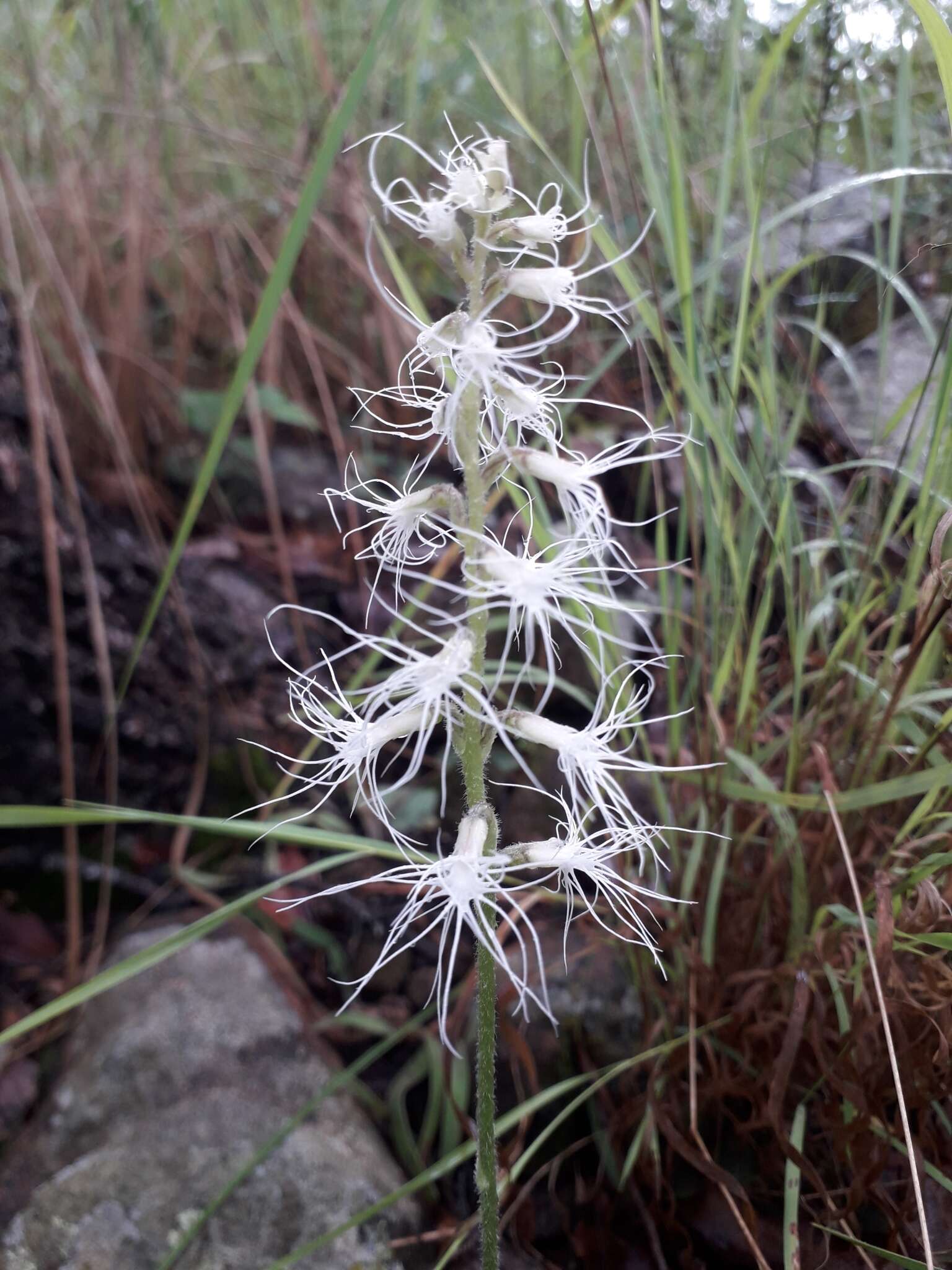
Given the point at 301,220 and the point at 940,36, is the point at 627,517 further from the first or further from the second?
the point at 301,220

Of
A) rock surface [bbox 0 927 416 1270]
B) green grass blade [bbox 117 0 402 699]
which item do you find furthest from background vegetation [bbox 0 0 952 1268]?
rock surface [bbox 0 927 416 1270]

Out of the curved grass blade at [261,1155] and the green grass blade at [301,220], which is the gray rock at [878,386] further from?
the curved grass blade at [261,1155]

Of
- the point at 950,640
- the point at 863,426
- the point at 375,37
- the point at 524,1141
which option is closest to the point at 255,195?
the point at 863,426

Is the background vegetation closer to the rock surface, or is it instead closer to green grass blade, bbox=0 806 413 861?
green grass blade, bbox=0 806 413 861

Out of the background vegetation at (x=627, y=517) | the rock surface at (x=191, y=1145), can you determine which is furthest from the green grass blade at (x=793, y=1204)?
the rock surface at (x=191, y=1145)

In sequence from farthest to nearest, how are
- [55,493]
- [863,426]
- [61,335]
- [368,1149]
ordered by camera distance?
[61,335]
[863,426]
[55,493]
[368,1149]

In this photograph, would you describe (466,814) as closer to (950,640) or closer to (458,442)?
(458,442)

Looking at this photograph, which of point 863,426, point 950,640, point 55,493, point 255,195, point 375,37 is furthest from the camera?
point 255,195
